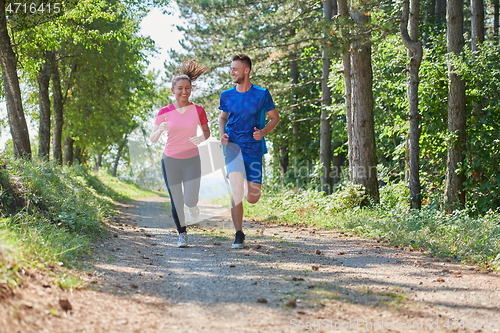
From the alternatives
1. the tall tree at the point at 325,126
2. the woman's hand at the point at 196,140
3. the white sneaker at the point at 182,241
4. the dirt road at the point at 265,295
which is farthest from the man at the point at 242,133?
the tall tree at the point at 325,126

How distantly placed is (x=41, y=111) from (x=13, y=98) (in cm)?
655

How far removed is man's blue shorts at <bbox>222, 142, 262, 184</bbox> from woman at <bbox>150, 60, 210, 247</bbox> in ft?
1.74

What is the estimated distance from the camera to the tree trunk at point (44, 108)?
18.0 m

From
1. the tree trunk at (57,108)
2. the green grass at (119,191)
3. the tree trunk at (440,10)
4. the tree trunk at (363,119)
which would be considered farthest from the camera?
the green grass at (119,191)

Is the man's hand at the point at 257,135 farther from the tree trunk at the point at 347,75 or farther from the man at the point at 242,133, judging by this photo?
the tree trunk at the point at 347,75

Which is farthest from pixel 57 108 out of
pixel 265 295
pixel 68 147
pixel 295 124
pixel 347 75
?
pixel 265 295

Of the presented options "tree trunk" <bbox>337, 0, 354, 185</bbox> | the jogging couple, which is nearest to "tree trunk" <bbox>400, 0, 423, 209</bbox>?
"tree trunk" <bbox>337, 0, 354, 185</bbox>

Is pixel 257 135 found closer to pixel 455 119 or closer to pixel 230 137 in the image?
pixel 230 137

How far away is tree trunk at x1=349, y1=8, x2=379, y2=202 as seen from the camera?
36.4ft

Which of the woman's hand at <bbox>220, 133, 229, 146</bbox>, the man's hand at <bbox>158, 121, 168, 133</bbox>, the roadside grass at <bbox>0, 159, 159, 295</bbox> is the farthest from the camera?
the man's hand at <bbox>158, 121, 168, 133</bbox>

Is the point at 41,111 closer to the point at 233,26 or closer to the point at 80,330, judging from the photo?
Result: the point at 233,26

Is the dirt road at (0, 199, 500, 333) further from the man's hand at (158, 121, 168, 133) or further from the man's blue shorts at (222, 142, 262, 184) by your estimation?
the man's hand at (158, 121, 168, 133)

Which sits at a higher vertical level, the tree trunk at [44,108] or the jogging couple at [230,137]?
the tree trunk at [44,108]

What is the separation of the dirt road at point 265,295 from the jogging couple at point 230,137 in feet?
2.59
